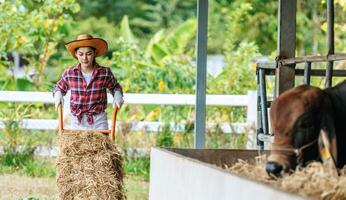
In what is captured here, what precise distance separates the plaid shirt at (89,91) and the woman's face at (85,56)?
6cm

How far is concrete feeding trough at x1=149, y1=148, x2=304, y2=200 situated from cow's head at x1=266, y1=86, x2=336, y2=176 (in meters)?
0.38

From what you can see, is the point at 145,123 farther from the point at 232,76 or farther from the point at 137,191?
the point at 232,76

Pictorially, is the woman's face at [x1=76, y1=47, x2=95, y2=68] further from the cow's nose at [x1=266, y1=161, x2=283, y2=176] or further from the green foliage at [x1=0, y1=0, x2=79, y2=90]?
the green foliage at [x1=0, y1=0, x2=79, y2=90]

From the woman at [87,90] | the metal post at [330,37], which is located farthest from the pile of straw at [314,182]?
the woman at [87,90]

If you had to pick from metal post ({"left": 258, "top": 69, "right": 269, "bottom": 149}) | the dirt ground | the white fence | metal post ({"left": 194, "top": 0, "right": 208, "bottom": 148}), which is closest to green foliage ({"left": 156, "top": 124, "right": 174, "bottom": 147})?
the white fence

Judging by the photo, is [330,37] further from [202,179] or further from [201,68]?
[202,179]

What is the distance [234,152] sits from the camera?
6.92 m

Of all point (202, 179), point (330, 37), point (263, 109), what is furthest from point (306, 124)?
point (263, 109)

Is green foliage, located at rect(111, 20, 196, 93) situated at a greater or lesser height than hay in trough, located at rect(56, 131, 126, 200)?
greater

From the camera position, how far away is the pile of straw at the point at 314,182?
472cm

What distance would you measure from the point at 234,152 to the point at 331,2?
1.55 m

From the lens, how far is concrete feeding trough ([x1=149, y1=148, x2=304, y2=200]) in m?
4.80

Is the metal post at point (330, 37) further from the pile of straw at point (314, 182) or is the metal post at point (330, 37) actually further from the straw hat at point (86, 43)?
the pile of straw at point (314, 182)

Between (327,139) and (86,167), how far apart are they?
378 centimetres
